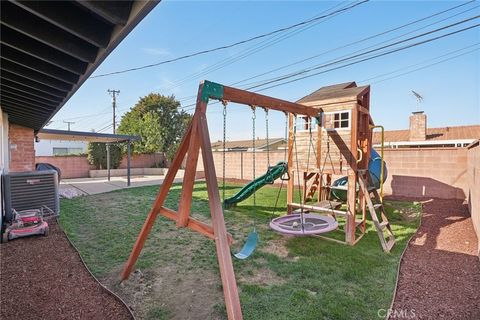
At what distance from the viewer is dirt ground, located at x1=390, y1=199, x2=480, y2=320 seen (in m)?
2.46

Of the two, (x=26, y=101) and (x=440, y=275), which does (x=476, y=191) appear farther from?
(x=26, y=101)

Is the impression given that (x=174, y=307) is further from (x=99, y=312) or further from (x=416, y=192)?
(x=416, y=192)

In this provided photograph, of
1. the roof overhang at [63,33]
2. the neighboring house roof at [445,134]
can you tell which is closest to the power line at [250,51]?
the roof overhang at [63,33]

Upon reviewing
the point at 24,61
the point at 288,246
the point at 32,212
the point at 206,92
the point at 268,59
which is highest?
the point at 268,59

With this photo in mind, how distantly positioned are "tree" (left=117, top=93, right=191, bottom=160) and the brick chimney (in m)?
15.4

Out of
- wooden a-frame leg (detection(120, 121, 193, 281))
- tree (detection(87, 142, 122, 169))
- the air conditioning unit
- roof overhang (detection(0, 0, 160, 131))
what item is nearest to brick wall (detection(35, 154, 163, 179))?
tree (detection(87, 142, 122, 169))

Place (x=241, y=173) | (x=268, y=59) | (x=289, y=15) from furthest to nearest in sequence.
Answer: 1. (x=241, y=173)
2. (x=268, y=59)
3. (x=289, y=15)

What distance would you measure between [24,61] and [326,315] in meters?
3.94

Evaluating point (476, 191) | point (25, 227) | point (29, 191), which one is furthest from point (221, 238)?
point (29, 191)

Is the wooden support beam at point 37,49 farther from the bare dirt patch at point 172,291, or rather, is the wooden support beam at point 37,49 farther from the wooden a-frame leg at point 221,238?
the bare dirt patch at point 172,291

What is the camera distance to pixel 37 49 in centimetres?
234

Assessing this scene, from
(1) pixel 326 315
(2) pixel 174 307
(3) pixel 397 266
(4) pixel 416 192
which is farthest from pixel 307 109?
(4) pixel 416 192

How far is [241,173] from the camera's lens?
13914 millimetres

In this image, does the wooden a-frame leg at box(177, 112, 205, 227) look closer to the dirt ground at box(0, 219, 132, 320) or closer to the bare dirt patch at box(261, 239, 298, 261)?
the dirt ground at box(0, 219, 132, 320)
